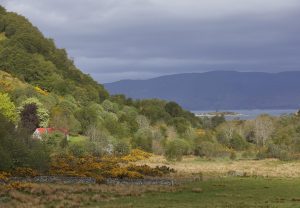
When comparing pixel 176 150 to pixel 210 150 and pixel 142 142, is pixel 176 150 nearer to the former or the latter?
pixel 210 150

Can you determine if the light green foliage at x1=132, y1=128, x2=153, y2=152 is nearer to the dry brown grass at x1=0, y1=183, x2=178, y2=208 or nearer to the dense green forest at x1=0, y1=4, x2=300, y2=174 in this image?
the dense green forest at x1=0, y1=4, x2=300, y2=174

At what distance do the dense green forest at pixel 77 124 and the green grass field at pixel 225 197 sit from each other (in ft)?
68.1

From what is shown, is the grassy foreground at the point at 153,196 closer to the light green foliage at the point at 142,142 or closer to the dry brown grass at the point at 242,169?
the dry brown grass at the point at 242,169

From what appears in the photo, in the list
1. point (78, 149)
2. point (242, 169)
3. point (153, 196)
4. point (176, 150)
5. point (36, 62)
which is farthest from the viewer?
point (36, 62)

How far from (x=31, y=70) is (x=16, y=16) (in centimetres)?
4554

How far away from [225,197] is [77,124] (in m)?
74.3

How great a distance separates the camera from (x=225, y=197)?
3753cm

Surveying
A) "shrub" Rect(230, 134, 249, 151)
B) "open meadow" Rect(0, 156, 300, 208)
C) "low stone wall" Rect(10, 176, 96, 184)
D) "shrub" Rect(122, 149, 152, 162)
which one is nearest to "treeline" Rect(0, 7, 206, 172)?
"shrub" Rect(122, 149, 152, 162)

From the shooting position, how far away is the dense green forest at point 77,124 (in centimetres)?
7483

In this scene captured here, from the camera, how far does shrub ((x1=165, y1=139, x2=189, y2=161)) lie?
91.3 meters

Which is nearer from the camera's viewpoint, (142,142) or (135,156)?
(135,156)

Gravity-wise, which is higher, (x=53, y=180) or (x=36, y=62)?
(x=36, y=62)

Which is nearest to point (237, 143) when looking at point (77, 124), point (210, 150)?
point (210, 150)

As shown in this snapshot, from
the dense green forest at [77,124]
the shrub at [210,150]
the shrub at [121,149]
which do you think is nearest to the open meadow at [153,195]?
the dense green forest at [77,124]
